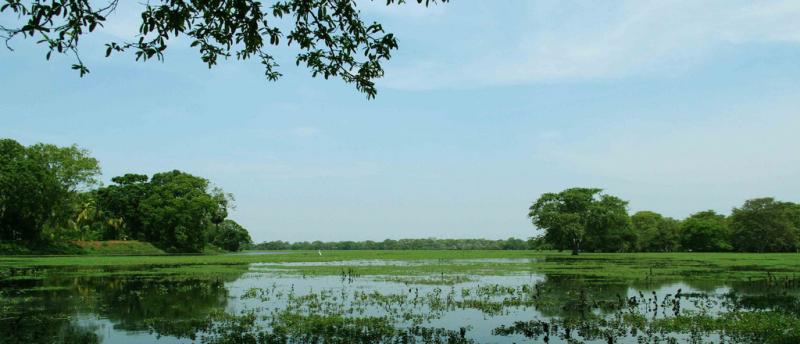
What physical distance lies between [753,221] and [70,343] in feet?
355

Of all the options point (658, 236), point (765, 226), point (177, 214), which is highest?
point (177, 214)

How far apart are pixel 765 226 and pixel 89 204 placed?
10925 cm

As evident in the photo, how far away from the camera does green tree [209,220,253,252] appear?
11938 centimetres

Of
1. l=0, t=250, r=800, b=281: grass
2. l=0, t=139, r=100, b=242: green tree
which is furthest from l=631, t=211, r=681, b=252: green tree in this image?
l=0, t=139, r=100, b=242: green tree

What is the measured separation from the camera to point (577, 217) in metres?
73.1

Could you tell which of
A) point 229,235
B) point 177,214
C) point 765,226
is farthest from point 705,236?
point 229,235

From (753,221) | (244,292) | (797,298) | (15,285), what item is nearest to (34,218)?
(15,285)

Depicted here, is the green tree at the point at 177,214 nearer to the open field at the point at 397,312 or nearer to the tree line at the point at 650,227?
the tree line at the point at 650,227

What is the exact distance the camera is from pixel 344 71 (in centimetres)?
1022

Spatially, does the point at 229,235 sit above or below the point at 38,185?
below

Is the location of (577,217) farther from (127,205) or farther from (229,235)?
(229,235)

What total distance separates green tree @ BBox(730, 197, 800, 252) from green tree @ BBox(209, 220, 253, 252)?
100156mm

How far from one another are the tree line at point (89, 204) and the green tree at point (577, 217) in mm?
51066

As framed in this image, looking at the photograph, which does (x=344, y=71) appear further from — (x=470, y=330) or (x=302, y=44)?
(x=470, y=330)
